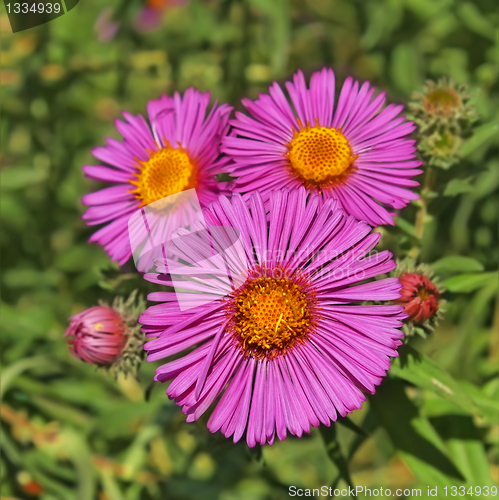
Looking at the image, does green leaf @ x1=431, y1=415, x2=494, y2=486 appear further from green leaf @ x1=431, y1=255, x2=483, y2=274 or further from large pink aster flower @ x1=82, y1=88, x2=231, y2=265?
large pink aster flower @ x1=82, y1=88, x2=231, y2=265

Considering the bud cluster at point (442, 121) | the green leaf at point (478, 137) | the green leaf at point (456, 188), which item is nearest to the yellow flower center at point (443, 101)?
the bud cluster at point (442, 121)

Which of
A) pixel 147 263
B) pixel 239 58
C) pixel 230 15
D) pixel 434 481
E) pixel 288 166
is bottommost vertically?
pixel 434 481

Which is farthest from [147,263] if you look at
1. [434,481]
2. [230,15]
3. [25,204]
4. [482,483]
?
[230,15]

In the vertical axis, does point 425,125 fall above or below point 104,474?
above

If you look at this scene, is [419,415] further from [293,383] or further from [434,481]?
[293,383]

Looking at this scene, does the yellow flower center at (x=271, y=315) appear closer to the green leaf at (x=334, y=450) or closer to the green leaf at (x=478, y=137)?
the green leaf at (x=334, y=450)

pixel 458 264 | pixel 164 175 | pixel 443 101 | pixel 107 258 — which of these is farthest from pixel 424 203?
pixel 107 258
